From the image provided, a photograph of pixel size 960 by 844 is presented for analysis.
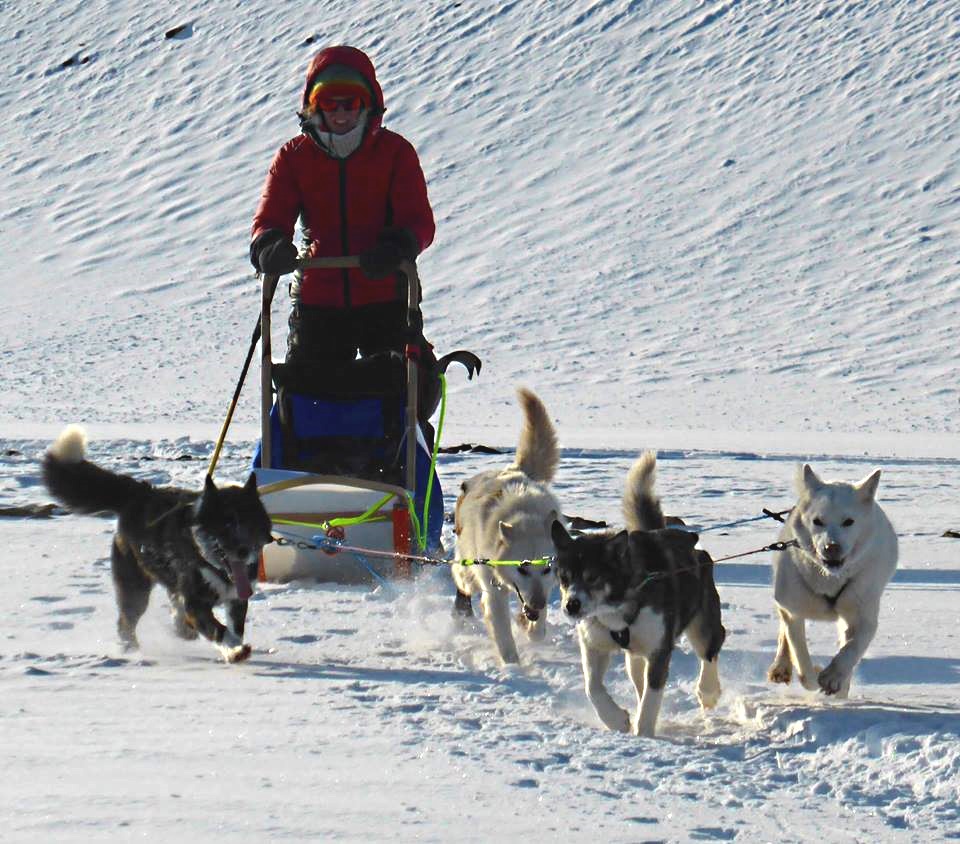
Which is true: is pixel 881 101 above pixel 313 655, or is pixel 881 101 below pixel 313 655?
above

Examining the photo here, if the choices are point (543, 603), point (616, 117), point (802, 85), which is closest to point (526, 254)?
point (616, 117)

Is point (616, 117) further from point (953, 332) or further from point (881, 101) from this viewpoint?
point (953, 332)

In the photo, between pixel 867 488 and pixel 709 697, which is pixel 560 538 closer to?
pixel 709 697

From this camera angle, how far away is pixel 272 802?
2.58m

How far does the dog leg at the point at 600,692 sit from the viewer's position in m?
3.27

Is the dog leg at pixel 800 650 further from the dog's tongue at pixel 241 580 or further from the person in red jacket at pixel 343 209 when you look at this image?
the person in red jacket at pixel 343 209

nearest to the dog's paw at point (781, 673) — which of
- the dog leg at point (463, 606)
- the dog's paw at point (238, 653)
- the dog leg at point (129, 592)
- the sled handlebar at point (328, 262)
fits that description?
the dog leg at point (463, 606)

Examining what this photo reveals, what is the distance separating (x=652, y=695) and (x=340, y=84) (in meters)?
2.40

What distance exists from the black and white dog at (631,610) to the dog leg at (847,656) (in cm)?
27

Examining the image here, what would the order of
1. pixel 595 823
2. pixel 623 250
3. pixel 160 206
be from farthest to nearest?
pixel 160 206, pixel 623 250, pixel 595 823

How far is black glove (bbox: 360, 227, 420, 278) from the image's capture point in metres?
4.64

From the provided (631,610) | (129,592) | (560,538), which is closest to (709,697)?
(631,610)

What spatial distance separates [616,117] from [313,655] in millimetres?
16683

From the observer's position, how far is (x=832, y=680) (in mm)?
3404
